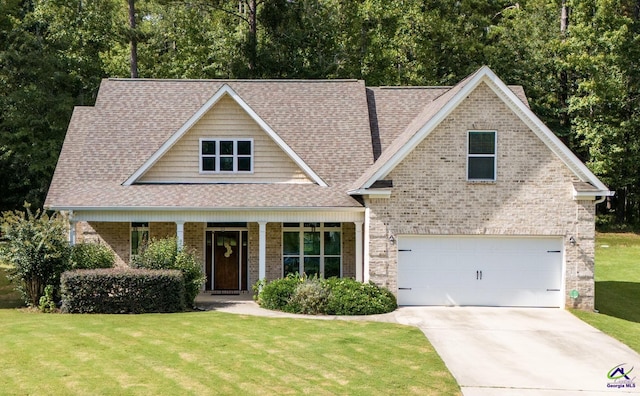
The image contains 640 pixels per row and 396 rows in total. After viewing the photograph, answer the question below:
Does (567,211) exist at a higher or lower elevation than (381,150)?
lower

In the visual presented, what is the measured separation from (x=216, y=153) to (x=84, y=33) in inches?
1071

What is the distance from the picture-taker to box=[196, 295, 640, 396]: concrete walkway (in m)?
13.0

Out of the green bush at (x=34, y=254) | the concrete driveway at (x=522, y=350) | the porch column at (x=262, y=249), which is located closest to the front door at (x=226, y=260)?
the porch column at (x=262, y=249)

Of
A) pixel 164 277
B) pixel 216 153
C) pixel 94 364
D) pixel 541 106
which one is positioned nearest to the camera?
pixel 94 364

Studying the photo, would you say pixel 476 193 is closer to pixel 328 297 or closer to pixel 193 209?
pixel 328 297

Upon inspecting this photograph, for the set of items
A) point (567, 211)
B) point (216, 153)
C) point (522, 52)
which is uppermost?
point (522, 52)

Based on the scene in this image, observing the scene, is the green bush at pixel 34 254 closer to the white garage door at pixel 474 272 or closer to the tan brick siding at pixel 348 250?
the tan brick siding at pixel 348 250

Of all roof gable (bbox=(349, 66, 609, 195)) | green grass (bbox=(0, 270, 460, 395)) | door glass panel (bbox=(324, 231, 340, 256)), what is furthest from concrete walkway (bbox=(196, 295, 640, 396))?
roof gable (bbox=(349, 66, 609, 195))

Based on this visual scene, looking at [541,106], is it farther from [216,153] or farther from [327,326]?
[327,326]

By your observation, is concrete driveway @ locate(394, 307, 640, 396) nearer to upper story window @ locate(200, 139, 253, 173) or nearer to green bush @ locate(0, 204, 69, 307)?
upper story window @ locate(200, 139, 253, 173)

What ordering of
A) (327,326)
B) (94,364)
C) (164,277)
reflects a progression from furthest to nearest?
(164,277) < (327,326) < (94,364)

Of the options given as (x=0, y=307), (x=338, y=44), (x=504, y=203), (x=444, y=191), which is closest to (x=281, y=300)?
(x=444, y=191)

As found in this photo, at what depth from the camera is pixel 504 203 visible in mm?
20672

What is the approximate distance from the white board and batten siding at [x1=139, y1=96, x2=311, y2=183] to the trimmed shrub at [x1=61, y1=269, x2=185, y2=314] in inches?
197
